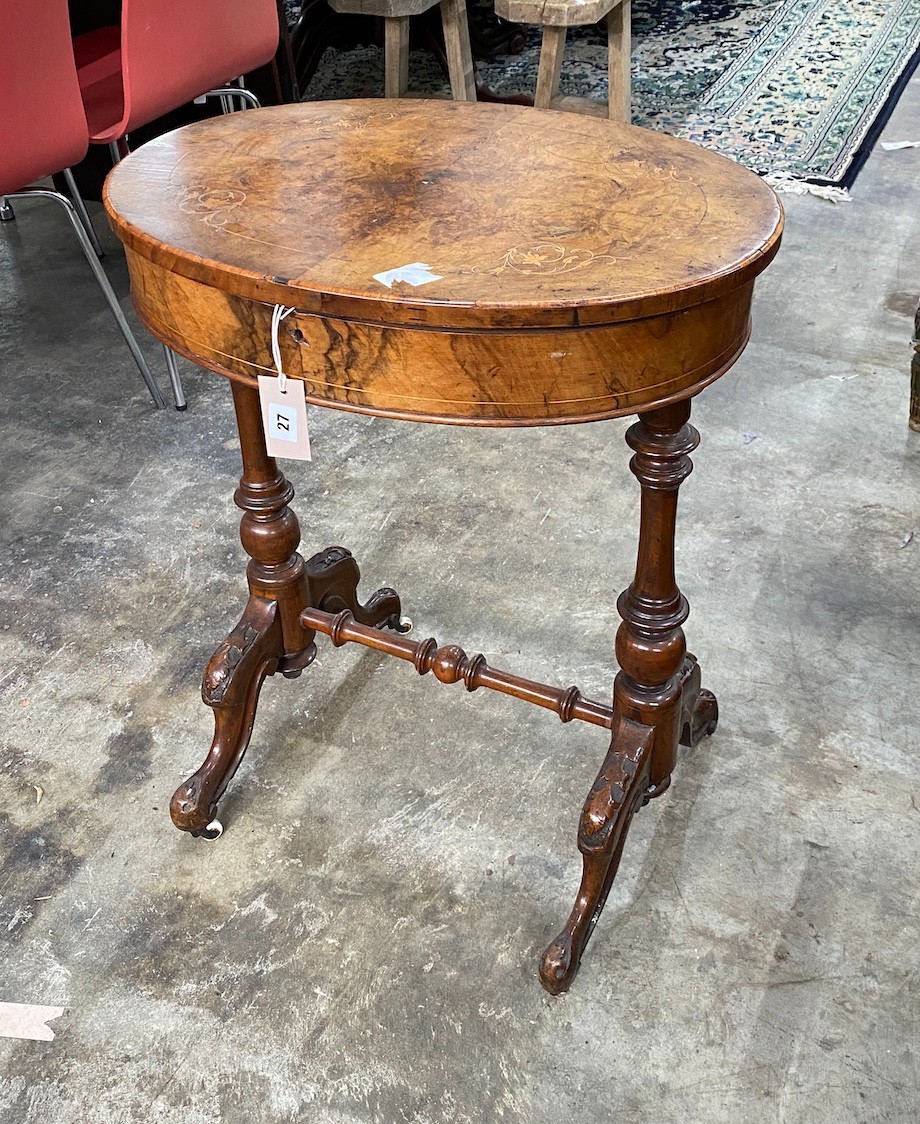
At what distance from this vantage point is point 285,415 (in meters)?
1.11

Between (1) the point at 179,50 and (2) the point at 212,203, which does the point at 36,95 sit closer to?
(1) the point at 179,50

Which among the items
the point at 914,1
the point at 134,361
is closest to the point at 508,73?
the point at 914,1

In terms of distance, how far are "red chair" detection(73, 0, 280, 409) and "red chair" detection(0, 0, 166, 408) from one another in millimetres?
147

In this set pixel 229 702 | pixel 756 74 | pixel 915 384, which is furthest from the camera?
pixel 756 74

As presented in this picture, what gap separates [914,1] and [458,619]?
492 centimetres

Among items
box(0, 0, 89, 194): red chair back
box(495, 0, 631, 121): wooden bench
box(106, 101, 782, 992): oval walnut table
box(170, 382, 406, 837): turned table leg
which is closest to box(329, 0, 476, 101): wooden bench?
Answer: box(495, 0, 631, 121): wooden bench

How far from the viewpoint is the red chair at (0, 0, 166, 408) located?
6.53 feet

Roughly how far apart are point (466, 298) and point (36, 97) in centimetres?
152

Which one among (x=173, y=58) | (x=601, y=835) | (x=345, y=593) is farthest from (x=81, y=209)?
(x=601, y=835)

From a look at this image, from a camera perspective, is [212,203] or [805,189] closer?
[212,203]

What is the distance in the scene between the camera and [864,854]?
57.9 inches

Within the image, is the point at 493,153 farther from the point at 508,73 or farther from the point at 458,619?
the point at 508,73

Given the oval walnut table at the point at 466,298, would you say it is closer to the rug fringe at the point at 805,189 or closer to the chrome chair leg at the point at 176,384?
the chrome chair leg at the point at 176,384

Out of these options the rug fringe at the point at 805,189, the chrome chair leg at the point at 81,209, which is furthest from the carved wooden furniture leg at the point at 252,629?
the rug fringe at the point at 805,189
